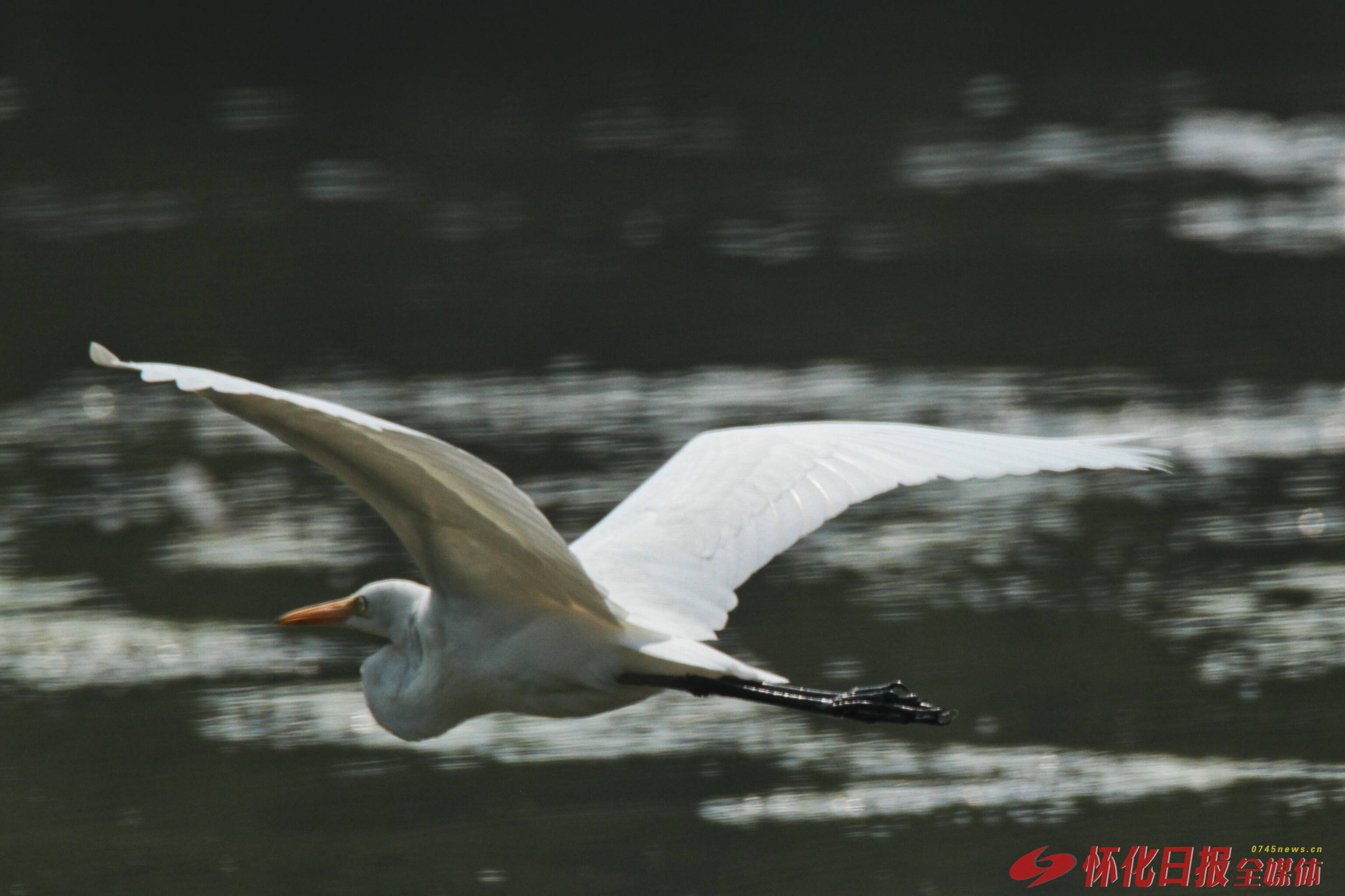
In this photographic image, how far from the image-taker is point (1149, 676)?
4730mm

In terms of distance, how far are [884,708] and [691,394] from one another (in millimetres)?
3198

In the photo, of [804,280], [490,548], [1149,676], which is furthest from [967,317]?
[490,548]

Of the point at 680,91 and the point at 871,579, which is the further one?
the point at 680,91

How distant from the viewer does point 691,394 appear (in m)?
6.55

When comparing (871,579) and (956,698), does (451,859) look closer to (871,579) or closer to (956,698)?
(956,698)

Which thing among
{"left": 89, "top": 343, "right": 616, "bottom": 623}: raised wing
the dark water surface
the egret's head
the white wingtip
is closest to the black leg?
{"left": 89, "top": 343, "right": 616, "bottom": 623}: raised wing

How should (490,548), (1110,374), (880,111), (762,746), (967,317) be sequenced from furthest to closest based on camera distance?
(880,111)
(967,317)
(1110,374)
(762,746)
(490,548)

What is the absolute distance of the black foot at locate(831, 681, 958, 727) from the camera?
3.38m

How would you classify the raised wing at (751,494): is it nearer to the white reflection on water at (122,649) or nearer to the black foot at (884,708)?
the black foot at (884,708)

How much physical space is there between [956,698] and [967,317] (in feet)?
9.21

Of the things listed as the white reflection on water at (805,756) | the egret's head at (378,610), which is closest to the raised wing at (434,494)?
the egret's head at (378,610)

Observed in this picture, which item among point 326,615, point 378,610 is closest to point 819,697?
point 378,610

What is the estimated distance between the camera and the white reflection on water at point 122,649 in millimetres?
4914

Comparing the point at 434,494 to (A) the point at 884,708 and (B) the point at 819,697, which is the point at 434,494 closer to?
(B) the point at 819,697
